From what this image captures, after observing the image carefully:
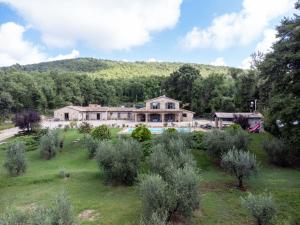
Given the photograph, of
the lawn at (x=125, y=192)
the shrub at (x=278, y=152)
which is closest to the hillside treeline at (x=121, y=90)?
the shrub at (x=278, y=152)

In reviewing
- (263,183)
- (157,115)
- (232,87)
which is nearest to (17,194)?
(263,183)

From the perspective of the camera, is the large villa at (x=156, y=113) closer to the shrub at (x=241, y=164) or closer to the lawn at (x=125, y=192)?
the lawn at (x=125, y=192)

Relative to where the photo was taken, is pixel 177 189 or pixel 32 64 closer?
pixel 177 189

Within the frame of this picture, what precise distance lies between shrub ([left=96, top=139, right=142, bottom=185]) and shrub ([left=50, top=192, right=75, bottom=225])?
9588mm

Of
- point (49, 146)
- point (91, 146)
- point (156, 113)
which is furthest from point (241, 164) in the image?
point (156, 113)

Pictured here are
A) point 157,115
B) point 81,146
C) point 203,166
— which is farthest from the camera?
point 157,115

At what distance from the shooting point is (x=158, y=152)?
61.5 feet

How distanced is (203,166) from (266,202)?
12.3 metres

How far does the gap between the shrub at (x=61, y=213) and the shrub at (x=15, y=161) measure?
14.9 m

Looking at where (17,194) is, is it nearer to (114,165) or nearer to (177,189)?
(114,165)

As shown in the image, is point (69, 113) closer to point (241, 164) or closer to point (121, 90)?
point (121, 90)

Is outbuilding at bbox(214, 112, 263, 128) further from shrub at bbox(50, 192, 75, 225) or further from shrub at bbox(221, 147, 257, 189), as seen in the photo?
shrub at bbox(50, 192, 75, 225)

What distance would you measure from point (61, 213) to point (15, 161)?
51.5 feet

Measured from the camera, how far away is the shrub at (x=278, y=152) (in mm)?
25031
